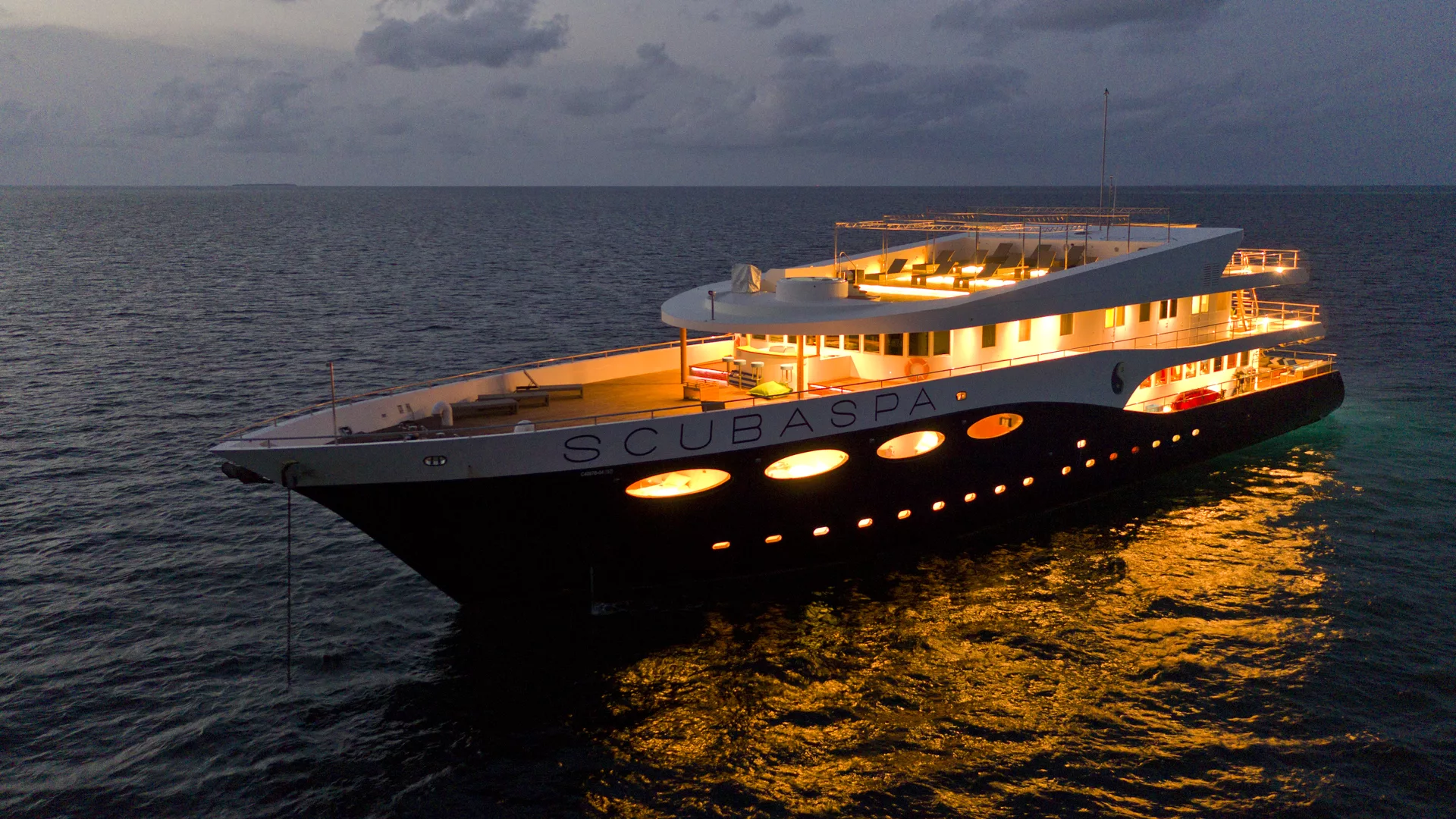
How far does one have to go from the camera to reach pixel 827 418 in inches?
845

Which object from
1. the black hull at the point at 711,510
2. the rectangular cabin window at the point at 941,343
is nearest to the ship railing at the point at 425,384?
the black hull at the point at 711,510

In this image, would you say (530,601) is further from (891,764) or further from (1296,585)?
(1296,585)

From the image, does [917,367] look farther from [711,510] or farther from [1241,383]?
[1241,383]

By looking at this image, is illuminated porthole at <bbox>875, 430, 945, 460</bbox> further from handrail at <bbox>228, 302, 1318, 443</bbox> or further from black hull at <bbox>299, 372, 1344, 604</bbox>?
handrail at <bbox>228, 302, 1318, 443</bbox>

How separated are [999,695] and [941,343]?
989 centimetres

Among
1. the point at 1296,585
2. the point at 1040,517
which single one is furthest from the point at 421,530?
the point at 1296,585

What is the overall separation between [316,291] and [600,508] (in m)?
68.8

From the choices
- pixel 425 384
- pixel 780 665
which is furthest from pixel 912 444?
pixel 425 384

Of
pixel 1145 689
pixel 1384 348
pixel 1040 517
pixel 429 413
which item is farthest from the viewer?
pixel 1384 348

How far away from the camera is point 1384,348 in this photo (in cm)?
5269

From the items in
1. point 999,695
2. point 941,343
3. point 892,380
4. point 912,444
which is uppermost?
point 941,343

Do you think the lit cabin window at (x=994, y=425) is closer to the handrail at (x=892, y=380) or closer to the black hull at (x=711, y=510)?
the black hull at (x=711, y=510)

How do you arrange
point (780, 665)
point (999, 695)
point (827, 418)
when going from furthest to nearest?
point (827, 418), point (780, 665), point (999, 695)

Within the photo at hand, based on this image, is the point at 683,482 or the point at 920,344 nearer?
the point at 683,482
